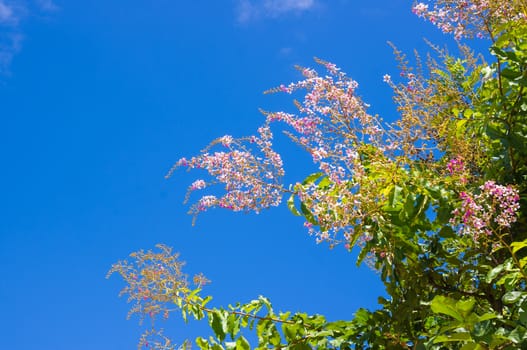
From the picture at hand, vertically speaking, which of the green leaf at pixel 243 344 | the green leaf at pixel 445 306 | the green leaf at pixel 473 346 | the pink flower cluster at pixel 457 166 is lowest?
the green leaf at pixel 473 346

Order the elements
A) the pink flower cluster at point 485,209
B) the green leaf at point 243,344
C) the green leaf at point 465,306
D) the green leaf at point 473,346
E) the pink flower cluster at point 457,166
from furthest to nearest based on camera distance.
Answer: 1. the green leaf at point 243,344
2. the pink flower cluster at point 457,166
3. the pink flower cluster at point 485,209
4. the green leaf at point 473,346
5. the green leaf at point 465,306

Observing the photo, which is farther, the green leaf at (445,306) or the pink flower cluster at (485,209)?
the pink flower cluster at (485,209)

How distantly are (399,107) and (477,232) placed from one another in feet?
2.87

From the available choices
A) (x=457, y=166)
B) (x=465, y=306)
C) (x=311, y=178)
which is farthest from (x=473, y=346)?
(x=311, y=178)

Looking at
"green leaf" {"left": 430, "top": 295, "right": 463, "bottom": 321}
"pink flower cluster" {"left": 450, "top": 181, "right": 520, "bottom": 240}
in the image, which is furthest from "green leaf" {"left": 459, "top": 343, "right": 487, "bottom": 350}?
"pink flower cluster" {"left": 450, "top": 181, "right": 520, "bottom": 240}

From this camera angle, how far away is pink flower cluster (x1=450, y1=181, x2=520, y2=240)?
2.37 meters

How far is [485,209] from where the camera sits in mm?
2559

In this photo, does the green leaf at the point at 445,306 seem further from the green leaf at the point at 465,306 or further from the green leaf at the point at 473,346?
the green leaf at the point at 473,346

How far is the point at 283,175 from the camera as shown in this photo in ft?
9.76

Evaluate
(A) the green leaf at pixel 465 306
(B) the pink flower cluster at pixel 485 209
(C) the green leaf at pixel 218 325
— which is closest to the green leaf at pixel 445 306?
(A) the green leaf at pixel 465 306

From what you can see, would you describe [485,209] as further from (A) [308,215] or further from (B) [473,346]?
(A) [308,215]

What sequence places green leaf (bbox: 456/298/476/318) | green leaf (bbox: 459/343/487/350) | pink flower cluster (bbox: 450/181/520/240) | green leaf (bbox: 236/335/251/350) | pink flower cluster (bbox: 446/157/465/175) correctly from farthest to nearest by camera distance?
green leaf (bbox: 236/335/251/350)
pink flower cluster (bbox: 446/157/465/175)
pink flower cluster (bbox: 450/181/520/240)
green leaf (bbox: 459/343/487/350)
green leaf (bbox: 456/298/476/318)

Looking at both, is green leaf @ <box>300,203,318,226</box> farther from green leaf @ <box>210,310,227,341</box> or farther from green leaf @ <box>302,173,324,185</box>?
green leaf @ <box>210,310,227,341</box>

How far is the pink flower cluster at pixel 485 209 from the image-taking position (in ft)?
7.79
